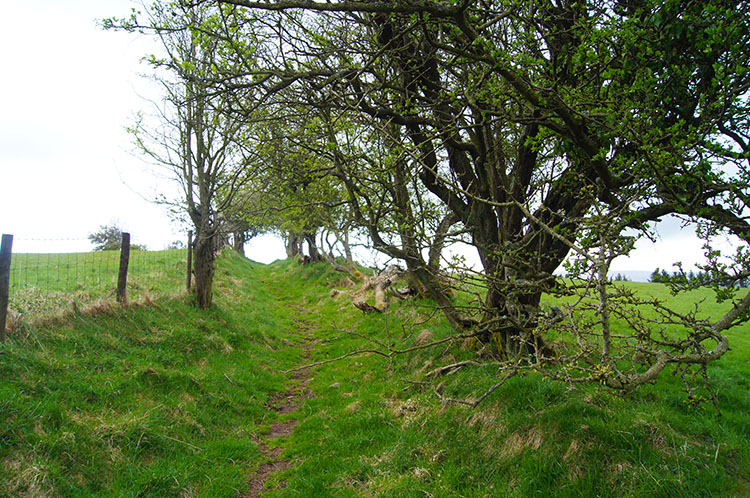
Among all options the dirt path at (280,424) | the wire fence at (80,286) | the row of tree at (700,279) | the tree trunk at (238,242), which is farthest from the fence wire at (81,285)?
the tree trunk at (238,242)

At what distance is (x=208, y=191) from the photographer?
573 inches

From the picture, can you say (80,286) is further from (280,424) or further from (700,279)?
(700,279)

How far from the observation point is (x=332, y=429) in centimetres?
788

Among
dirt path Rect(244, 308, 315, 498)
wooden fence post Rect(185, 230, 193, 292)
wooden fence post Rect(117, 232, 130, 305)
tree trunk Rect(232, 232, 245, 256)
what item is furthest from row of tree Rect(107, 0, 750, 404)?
tree trunk Rect(232, 232, 245, 256)

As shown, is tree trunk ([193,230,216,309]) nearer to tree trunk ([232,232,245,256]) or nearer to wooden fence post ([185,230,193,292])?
wooden fence post ([185,230,193,292])

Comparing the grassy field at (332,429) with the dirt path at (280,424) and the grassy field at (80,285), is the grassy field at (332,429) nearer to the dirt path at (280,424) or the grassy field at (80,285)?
the dirt path at (280,424)

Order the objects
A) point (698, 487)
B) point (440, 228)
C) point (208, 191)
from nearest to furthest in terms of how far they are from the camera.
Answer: point (698, 487) < point (440, 228) < point (208, 191)

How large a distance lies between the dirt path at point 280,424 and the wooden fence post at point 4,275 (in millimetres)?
5251

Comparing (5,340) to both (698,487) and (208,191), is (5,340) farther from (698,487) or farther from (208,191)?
(698,487)

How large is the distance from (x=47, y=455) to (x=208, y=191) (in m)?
10.4

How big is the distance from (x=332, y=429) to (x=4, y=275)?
22.9 ft

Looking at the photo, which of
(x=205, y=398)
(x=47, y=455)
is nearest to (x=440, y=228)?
(x=205, y=398)

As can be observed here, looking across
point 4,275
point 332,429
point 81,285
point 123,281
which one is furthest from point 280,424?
point 81,285

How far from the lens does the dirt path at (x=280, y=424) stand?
662cm
